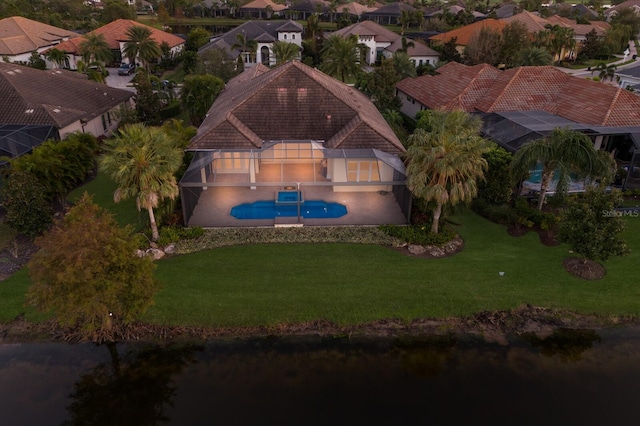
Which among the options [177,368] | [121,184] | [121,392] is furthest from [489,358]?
[121,184]

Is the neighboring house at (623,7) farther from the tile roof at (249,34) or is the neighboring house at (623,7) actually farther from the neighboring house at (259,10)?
the tile roof at (249,34)

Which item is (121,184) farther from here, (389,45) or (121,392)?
(389,45)

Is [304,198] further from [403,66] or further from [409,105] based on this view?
[403,66]

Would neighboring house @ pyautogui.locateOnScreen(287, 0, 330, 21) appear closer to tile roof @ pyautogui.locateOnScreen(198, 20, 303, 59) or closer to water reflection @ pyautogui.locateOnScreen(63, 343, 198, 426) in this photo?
tile roof @ pyautogui.locateOnScreen(198, 20, 303, 59)

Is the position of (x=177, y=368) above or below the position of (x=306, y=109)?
below

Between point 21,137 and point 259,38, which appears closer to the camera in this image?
point 21,137

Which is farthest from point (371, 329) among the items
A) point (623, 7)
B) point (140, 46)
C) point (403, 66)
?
point (623, 7)
